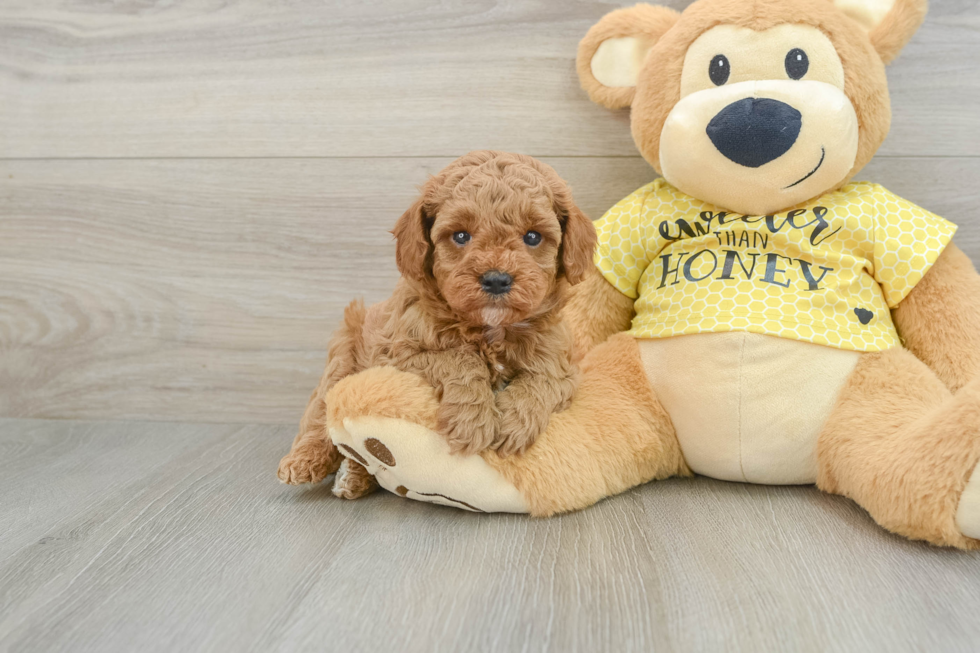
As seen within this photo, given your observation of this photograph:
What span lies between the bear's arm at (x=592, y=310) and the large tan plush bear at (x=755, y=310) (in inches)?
1.9

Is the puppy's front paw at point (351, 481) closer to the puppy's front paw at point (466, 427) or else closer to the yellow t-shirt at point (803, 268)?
the puppy's front paw at point (466, 427)

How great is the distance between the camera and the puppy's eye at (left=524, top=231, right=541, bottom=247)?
0.85m

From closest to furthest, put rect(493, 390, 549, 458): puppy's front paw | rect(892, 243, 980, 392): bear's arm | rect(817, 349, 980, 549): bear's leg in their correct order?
1. rect(817, 349, 980, 549): bear's leg
2. rect(493, 390, 549, 458): puppy's front paw
3. rect(892, 243, 980, 392): bear's arm

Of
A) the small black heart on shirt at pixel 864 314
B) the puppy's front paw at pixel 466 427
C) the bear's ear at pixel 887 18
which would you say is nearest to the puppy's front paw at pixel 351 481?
the puppy's front paw at pixel 466 427

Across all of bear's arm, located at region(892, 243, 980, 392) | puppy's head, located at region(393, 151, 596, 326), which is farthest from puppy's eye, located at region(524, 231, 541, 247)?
bear's arm, located at region(892, 243, 980, 392)

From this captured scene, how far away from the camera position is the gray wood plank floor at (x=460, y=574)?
67cm

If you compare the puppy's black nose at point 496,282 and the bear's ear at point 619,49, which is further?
the bear's ear at point 619,49

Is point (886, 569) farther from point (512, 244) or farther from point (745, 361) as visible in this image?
point (512, 244)

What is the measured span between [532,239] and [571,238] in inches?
2.3

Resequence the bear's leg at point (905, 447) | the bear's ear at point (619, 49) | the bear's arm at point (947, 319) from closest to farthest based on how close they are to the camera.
Result: the bear's leg at point (905, 447) < the bear's arm at point (947, 319) < the bear's ear at point (619, 49)

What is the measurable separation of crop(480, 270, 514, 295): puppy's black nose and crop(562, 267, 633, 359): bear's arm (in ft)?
1.04

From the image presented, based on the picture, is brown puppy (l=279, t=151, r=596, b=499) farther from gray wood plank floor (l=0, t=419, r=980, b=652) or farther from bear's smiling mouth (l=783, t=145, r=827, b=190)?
bear's smiling mouth (l=783, t=145, r=827, b=190)

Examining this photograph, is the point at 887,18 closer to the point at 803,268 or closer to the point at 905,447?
the point at 803,268

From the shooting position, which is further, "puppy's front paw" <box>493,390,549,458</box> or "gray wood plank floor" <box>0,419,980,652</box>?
A: "puppy's front paw" <box>493,390,549,458</box>
